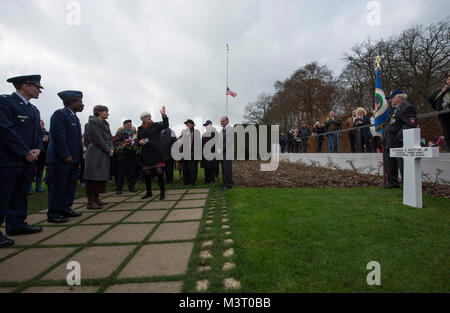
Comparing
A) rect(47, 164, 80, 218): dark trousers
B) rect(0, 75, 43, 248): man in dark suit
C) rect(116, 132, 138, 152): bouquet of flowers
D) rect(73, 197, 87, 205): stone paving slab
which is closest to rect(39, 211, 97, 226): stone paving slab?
rect(47, 164, 80, 218): dark trousers

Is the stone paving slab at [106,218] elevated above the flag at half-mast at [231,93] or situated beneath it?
situated beneath

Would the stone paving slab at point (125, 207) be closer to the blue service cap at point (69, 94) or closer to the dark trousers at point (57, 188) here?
the dark trousers at point (57, 188)

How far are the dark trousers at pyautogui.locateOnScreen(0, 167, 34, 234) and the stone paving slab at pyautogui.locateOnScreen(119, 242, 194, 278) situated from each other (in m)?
1.96

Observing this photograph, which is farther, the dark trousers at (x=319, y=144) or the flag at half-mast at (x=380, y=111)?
the dark trousers at (x=319, y=144)

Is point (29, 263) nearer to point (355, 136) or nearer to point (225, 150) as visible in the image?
point (225, 150)

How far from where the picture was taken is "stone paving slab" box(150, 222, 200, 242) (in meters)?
2.75

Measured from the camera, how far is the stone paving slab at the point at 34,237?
109 inches

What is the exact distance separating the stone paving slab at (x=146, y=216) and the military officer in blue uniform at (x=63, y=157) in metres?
1.06

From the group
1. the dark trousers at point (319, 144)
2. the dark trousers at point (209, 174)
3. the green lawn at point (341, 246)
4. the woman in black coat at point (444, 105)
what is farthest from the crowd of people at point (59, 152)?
the dark trousers at point (319, 144)

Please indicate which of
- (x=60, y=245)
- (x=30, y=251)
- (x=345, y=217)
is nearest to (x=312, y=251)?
(x=345, y=217)
